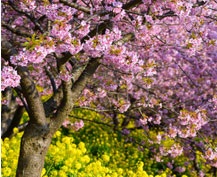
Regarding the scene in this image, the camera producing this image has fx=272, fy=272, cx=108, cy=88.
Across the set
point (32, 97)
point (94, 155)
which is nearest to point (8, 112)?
point (94, 155)

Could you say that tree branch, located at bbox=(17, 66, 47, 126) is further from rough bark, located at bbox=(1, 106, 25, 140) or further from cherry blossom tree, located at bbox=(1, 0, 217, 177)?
rough bark, located at bbox=(1, 106, 25, 140)

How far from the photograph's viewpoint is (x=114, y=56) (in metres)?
3.36

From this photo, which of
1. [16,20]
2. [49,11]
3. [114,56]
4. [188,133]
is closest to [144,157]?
[188,133]

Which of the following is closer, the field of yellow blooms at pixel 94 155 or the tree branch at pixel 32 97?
the tree branch at pixel 32 97

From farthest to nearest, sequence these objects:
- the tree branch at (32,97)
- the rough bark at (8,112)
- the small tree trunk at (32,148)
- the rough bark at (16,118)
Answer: the rough bark at (16,118)
the rough bark at (8,112)
the small tree trunk at (32,148)
the tree branch at (32,97)

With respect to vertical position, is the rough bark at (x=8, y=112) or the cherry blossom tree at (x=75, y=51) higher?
the cherry blossom tree at (x=75, y=51)

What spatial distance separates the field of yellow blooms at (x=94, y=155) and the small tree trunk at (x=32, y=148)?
20.0 inches

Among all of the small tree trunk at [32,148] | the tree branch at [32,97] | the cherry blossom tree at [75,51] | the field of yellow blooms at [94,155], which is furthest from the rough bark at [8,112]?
the tree branch at [32,97]

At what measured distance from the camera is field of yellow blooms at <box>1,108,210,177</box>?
4.95 metres

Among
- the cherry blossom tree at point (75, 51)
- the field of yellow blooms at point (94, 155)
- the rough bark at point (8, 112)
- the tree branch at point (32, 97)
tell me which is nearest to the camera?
the cherry blossom tree at point (75, 51)

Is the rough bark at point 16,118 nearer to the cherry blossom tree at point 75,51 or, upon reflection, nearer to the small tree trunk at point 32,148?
the cherry blossom tree at point 75,51

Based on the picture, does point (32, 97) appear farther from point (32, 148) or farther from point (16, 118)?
point (16, 118)

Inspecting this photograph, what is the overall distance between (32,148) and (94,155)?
4.22 metres

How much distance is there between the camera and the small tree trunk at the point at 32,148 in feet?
12.5
